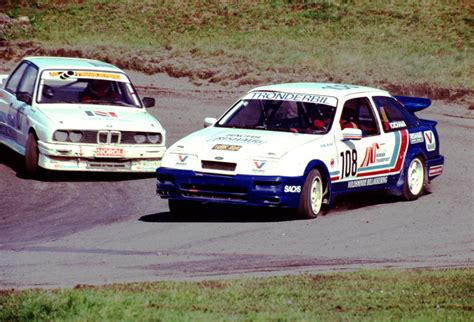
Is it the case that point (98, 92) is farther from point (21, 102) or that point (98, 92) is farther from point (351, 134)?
point (351, 134)

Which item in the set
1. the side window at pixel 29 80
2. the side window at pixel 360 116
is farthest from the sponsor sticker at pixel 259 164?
the side window at pixel 29 80

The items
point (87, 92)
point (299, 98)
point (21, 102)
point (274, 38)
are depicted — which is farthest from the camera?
point (274, 38)

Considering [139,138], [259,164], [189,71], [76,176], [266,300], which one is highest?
[266,300]

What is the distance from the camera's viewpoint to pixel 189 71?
3197 cm

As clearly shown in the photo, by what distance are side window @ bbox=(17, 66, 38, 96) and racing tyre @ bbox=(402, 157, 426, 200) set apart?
215 inches

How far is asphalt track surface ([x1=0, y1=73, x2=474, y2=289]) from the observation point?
11.6 m

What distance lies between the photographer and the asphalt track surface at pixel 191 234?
38.2ft

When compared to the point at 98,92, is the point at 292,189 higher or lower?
higher

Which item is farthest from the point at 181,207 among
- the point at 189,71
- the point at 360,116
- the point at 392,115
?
the point at 189,71

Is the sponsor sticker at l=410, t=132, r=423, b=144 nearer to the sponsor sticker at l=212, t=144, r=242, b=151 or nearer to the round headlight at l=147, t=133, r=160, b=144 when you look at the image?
the sponsor sticker at l=212, t=144, r=242, b=151

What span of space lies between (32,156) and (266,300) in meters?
8.25

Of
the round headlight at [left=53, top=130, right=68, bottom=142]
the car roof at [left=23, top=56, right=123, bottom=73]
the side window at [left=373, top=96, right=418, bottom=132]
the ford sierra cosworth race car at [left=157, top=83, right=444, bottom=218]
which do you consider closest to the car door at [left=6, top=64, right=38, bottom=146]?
the car roof at [left=23, top=56, right=123, bottom=73]

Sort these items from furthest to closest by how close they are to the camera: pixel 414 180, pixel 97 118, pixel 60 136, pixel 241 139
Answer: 1. pixel 97 118
2. pixel 60 136
3. pixel 414 180
4. pixel 241 139

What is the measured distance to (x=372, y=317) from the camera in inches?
366
